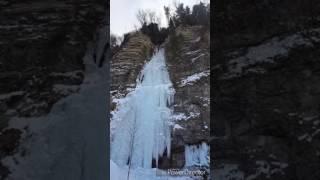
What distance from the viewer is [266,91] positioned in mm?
1331

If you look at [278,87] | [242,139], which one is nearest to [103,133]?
[242,139]

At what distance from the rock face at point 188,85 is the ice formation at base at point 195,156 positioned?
51 mm

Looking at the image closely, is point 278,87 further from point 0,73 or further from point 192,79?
point 192,79

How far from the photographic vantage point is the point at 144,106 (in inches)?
235

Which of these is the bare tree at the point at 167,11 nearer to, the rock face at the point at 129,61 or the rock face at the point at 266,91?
the rock face at the point at 129,61

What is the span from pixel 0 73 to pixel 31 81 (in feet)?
0.28

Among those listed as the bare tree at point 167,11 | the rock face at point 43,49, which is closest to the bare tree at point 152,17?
the bare tree at point 167,11

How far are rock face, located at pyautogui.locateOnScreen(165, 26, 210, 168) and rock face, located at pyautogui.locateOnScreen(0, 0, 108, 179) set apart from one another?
3.22 meters

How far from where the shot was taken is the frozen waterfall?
5.35m

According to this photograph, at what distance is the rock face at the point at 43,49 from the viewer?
142 cm

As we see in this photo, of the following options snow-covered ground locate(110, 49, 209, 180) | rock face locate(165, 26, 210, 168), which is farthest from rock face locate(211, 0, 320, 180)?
snow-covered ground locate(110, 49, 209, 180)

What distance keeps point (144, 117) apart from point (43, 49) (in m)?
4.59

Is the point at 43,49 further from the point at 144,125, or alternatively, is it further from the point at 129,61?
the point at 144,125

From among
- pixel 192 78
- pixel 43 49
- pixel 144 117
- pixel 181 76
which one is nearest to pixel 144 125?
pixel 144 117
